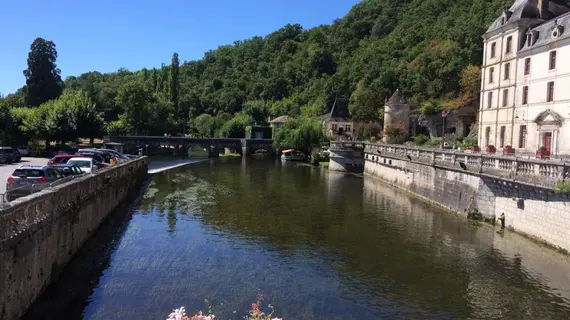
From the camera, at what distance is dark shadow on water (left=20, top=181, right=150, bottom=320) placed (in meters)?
12.6

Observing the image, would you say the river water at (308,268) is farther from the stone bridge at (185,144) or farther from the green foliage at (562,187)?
the stone bridge at (185,144)

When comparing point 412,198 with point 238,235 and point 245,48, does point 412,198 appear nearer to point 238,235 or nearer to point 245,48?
point 238,235

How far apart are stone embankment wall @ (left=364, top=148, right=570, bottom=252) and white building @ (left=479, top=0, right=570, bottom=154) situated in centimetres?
1195

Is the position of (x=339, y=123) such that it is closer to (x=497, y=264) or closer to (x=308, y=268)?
(x=497, y=264)

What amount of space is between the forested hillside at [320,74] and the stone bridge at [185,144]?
35.6ft

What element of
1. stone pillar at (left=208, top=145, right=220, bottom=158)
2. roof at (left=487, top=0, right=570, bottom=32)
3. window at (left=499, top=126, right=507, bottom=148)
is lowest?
stone pillar at (left=208, top=145, right=220, bottom=158)

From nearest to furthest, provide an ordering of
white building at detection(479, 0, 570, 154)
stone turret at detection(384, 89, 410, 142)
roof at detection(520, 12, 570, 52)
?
roof at detection(520, 12, 570, 52), white building at detection(479, 0, 570, 154), stone turret at detection(384, 89, 410, 142)

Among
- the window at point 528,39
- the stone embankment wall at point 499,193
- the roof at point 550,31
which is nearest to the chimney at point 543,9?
the roof at point 550,31

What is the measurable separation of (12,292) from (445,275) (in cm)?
1390

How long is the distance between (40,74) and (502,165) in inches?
3672

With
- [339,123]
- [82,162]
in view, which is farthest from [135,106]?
[82,162]

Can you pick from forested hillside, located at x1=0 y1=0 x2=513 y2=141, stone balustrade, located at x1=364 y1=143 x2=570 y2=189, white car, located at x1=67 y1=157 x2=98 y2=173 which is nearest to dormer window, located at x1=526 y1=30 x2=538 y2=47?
stone balustrade, located at x1=364 y1=143 x2=570 y2=189

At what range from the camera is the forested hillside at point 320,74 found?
83438 millimetres

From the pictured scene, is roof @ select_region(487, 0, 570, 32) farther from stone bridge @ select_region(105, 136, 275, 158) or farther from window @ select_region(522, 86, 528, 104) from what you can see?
stone bridge @ select_region(105, 136, 275, 158)
